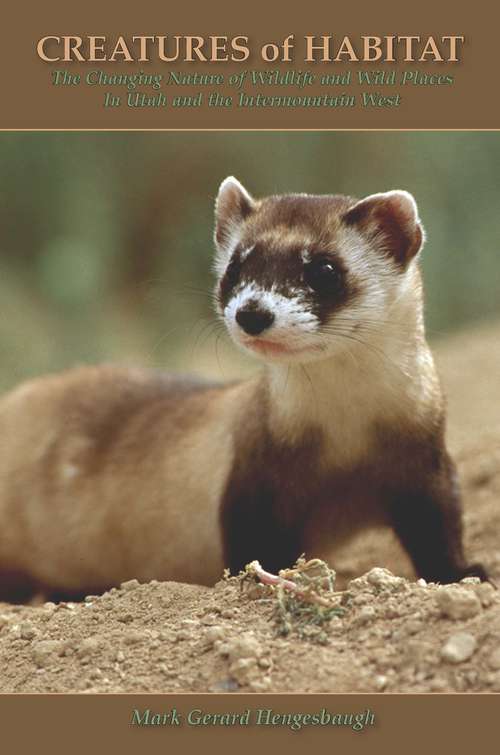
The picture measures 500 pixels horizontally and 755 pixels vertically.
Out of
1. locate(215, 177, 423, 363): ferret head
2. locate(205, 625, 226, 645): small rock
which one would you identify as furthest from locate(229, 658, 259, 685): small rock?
locate(215, 177, 423, 363): ferret head

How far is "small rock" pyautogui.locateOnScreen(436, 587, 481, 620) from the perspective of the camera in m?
3.00

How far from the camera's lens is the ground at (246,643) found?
2885 millimetres

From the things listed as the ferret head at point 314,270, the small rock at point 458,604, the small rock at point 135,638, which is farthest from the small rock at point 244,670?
the ferret head at point 314,270

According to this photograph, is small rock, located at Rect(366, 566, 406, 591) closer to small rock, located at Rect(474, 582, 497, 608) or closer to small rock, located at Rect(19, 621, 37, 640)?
small rock, located at Rect(474, 582, 497, 608)

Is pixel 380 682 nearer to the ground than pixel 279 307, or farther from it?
nearer to the ground

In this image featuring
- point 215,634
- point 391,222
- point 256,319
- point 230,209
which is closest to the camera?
point 215,634

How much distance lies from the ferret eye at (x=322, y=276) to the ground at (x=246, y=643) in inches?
45.2

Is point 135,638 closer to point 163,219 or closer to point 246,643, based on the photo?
point 246,643

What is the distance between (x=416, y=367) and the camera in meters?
4.39

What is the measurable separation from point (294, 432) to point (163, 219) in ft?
25.6

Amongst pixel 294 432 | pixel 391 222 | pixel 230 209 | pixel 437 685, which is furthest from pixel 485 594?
pixel 230 209

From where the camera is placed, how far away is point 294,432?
4.36 m

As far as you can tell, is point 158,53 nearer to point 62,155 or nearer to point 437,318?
point 62,155
